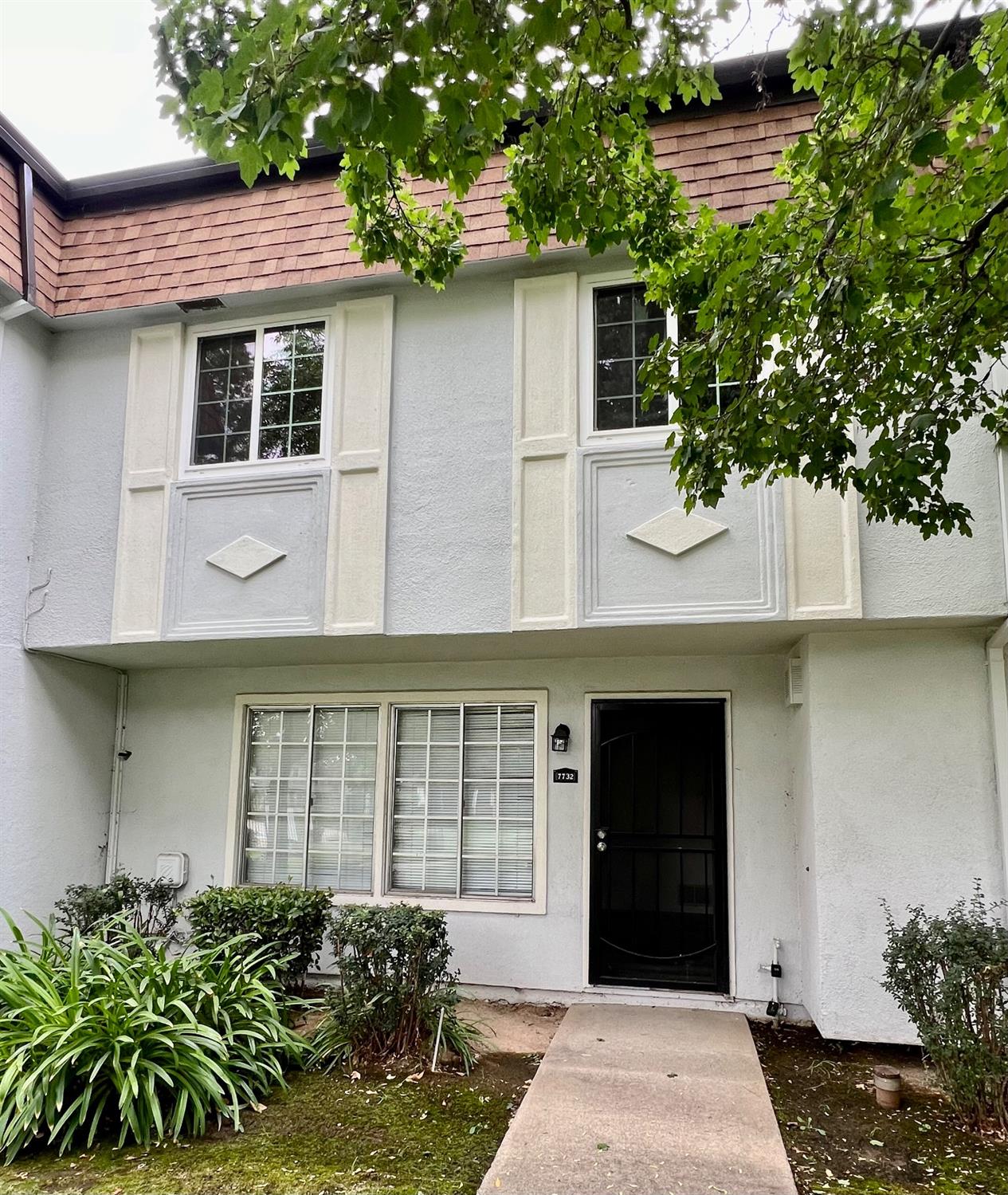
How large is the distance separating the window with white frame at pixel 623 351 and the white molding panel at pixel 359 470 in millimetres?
1701

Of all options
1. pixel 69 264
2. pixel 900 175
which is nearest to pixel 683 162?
pixel 900 175

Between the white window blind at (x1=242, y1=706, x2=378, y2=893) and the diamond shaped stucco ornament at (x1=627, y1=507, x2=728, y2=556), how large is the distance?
317 centimetres

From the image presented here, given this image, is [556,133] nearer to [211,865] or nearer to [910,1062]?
[910,1062]

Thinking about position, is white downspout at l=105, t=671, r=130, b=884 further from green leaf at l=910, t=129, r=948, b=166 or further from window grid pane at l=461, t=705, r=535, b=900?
green leaf at l=910, t=129, r=948, b=166

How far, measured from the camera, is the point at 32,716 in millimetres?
→ 7719

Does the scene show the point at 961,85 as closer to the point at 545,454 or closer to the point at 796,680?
the point at 545,454

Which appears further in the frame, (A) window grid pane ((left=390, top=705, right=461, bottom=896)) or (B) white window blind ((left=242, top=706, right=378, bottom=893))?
(B) white window blind ((left=242, top=706, right=378, bottom=893))

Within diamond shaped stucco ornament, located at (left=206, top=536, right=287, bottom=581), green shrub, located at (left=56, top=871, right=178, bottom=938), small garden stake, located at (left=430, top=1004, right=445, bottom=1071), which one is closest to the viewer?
small garden stake, located at (left=430, top=1004, right=445, bottom=1071)

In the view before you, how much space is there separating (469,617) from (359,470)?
154 cm

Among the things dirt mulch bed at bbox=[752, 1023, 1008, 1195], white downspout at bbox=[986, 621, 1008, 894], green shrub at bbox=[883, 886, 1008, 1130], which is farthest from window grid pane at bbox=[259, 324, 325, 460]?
dirt mulch bed at bbox=[752, 1023, 1008, 1195]

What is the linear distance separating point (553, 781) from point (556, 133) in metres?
5.12

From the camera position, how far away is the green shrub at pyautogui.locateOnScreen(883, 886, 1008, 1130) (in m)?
4.62

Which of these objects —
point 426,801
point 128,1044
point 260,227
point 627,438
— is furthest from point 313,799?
point 260,227

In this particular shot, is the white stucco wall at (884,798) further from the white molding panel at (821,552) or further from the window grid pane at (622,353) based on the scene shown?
the window grid pane at (622,353)
